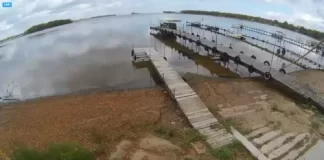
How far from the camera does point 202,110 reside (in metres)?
16.4

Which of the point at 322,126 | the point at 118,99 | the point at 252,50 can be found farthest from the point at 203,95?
the point at 252,50

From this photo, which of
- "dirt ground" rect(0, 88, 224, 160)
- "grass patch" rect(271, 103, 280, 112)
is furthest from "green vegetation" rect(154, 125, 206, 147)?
"grass patch" rect(271, 103, 280, 112)

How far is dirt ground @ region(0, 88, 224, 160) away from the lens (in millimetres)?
13250

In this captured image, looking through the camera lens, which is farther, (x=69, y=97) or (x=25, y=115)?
(x=69, y=97)

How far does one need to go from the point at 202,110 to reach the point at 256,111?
13.8 feet

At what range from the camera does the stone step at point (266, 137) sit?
14031 millimetres

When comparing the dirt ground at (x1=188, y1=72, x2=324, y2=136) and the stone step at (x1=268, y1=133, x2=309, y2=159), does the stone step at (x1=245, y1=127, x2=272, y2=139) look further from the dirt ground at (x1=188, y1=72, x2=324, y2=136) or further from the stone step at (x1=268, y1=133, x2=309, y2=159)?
the stone step at (x1=268, y1=133, x2=309, y2=159)

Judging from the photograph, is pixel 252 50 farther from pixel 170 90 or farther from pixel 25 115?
pixel 25 115

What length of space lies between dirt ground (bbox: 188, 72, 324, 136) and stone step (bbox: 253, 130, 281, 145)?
2.35 feet

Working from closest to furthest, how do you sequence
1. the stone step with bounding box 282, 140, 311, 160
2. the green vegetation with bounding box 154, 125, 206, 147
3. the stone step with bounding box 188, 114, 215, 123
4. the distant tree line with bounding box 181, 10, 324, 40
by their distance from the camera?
the stone step with bounding box 282, 140, 311, 160 → the green vegetation with bounding box 154, 125, 206, 147 → the stone step with bounding box 188, 114, 215, 123 → the distant tree line with bounding box 181, 10, 324, 40

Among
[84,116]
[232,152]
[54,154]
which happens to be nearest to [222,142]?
[232,152]

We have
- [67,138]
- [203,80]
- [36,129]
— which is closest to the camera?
[67,138]

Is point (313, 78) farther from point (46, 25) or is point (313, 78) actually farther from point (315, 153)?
point (46, 25)

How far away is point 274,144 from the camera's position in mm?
13820
